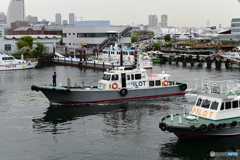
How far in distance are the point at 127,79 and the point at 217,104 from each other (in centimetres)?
1401

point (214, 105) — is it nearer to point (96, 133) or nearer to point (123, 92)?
point (96, 133)

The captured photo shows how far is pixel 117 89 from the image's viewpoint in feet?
118

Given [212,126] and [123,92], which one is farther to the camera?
[123,92]

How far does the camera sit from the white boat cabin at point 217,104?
2370 cm

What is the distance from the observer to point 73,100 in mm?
35094

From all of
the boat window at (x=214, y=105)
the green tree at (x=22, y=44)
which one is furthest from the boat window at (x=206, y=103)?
the green tree at (x=22, y=44)

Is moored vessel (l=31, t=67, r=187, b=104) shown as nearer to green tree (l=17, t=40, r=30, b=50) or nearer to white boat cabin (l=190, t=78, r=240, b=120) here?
white boat cabin (l=190, t=78, r=240, b=120)

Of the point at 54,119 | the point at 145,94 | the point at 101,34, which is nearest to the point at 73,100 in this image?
the point at 54,119

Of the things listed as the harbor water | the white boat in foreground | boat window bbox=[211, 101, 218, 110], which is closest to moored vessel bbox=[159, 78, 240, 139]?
boat window bbox=[211, 101, 218, 110]

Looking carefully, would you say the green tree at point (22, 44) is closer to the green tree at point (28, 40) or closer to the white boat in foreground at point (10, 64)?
the green tree at point (28, 40)

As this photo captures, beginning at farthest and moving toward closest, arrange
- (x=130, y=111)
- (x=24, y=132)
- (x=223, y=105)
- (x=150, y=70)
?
(x=150, y=70) < (x=130, y=111) < (x=24, y=132) < (x=223, y=105)

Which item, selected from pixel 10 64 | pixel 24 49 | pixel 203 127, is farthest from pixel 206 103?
pixel 24 49

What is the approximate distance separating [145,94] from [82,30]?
216 feet

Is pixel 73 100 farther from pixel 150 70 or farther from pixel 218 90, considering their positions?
pixel 150 70
